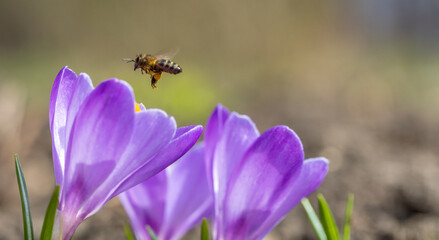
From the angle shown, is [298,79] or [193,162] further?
[298,79]

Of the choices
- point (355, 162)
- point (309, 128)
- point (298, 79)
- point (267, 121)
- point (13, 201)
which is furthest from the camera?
point (298, 79)

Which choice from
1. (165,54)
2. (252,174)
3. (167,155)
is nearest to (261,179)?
(252,174)

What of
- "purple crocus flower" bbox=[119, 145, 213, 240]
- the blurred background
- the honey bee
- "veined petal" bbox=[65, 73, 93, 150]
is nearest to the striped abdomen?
the honey bee

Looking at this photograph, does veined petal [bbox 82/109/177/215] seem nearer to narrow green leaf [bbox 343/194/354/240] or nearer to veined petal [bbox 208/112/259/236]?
veined petal [bbox 208/112/259/236]

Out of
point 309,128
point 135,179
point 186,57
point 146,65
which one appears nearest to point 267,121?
point 309,128

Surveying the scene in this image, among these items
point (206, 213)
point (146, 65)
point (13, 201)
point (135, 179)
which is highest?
point (146, 65)

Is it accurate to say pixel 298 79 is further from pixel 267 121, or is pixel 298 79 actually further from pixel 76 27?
pixel 267 121

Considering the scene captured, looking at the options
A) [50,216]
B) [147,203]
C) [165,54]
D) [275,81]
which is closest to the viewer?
[50,216]

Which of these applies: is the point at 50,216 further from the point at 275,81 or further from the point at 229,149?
the point at 275,81
